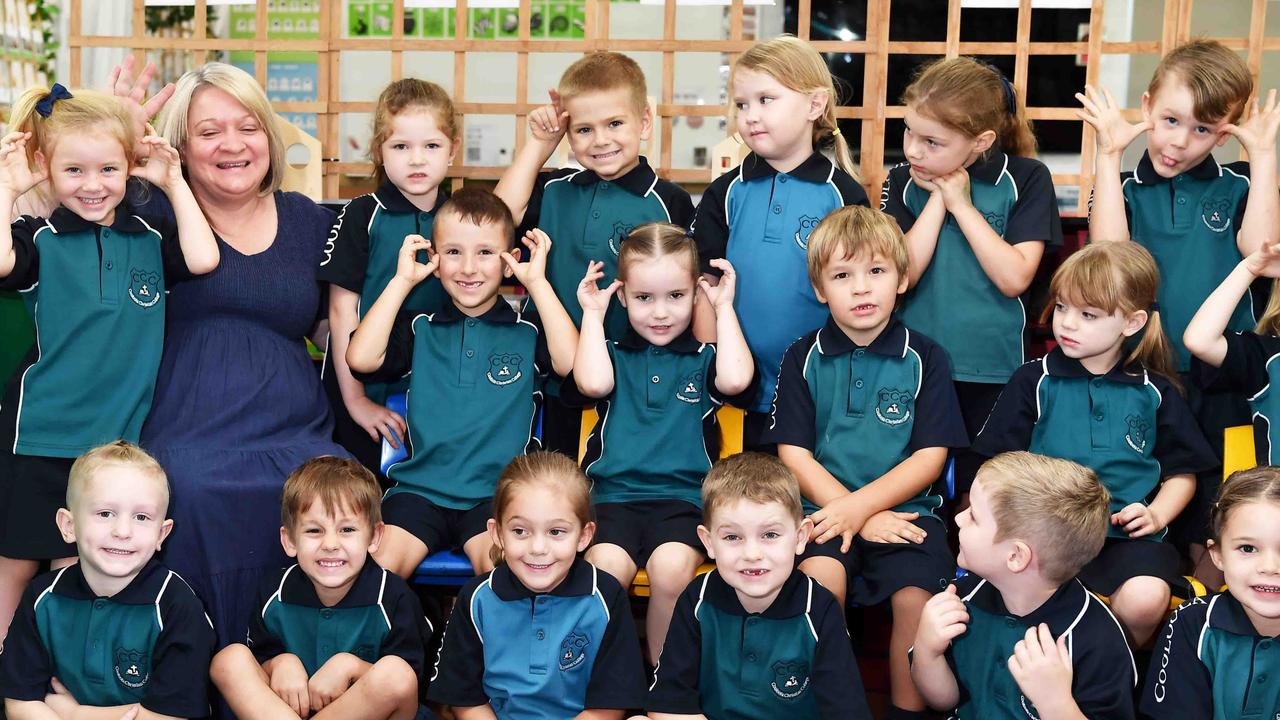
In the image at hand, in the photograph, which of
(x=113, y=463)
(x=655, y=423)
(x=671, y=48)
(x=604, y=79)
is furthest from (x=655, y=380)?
(x=671, y=48)

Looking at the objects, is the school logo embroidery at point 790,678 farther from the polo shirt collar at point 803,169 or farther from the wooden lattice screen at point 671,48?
the wooden lattice screen at point 671,48

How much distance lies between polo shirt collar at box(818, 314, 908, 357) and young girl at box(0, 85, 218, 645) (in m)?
1.58

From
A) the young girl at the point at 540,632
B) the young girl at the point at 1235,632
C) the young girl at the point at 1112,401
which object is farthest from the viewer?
the young girl at the point at 1112,401

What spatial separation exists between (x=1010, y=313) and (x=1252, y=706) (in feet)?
3.68

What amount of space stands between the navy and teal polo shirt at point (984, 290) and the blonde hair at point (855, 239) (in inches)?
8.7

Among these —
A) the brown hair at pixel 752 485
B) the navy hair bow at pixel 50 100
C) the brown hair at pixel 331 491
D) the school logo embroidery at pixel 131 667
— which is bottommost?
the school logo embroidery at pixel 131 667

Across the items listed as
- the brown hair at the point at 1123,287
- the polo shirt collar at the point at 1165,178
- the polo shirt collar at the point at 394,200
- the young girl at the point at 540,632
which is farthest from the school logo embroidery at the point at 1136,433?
the polo shirt collar at the point at 394,200

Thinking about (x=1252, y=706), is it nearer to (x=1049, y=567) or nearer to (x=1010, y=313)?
(x=1049, y=567)

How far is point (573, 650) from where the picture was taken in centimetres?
268

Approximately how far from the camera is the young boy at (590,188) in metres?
3.37

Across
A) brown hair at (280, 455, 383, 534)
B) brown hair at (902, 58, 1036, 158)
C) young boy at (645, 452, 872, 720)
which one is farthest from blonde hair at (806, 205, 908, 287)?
brown hair at (280, 455, 383, 534)

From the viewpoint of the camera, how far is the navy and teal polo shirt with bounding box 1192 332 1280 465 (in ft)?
9.71

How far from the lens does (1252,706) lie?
94.9 inches

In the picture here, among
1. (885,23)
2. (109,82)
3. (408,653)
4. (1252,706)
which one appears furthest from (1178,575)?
(109,82)
